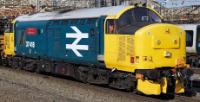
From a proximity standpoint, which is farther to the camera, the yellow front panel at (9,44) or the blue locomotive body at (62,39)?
the yellow front panel at (9,44)

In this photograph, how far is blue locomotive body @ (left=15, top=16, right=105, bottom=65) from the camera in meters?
17.4

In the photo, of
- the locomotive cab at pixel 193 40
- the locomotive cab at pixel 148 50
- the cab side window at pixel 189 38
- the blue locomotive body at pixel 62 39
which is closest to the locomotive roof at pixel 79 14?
the blue locomotive body at pixel 62 39

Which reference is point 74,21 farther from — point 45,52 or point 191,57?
point 191,57

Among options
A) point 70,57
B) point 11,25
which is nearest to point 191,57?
point 11,25

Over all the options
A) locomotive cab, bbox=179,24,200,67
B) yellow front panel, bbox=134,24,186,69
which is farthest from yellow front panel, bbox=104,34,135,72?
locomotive cab, bbox=179,24,200,67

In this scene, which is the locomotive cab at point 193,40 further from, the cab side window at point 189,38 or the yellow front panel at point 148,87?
the yellow front panel at point 148,87

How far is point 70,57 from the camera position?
19219 mm

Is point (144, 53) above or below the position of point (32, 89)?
above

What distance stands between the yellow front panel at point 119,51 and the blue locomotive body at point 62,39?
0.54 meters

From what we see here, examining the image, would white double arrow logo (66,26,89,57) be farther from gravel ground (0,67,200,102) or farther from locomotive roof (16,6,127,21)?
gravel ground (0,67,200,102)

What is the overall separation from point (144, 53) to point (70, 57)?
5.26 meters

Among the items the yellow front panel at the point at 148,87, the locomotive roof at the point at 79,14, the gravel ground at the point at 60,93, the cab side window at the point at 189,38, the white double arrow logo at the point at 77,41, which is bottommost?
the gravel ground at the point at 60,93

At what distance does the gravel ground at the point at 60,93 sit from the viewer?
1441 cm

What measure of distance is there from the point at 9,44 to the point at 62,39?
7539 mm
